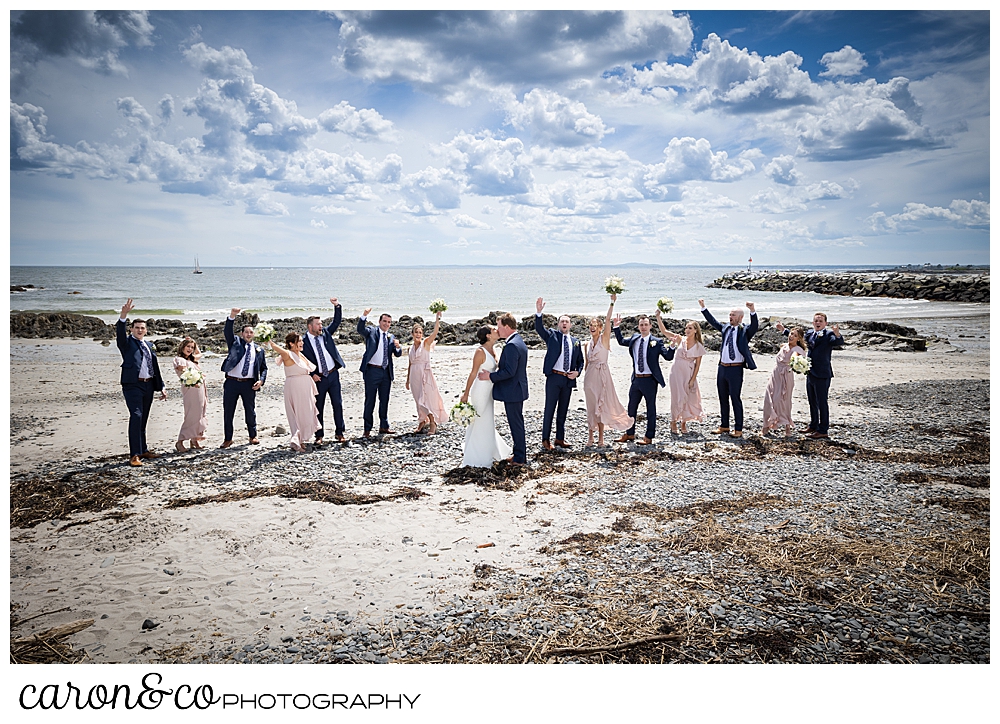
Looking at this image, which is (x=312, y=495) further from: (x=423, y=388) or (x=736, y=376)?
Answer: (x=736, y=376)

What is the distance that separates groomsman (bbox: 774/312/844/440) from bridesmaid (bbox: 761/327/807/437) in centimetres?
15

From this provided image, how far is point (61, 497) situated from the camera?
18.5ft

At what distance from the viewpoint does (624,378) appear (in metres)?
→ 13.1

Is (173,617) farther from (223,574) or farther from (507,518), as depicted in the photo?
(507,518)

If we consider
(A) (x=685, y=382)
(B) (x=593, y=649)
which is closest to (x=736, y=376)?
(A) (x=685, y=382)

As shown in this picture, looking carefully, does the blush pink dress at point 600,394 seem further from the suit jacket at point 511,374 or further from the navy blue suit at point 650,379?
the suit jacket at point 511,374

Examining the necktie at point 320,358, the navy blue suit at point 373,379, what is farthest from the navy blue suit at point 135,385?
the navy blue suit at point 373,379

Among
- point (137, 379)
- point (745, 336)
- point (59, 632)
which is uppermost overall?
point (745, 336)

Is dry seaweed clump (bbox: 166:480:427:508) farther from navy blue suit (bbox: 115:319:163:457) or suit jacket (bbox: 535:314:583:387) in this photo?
suit jacket (bbox: 535:314:583:387)

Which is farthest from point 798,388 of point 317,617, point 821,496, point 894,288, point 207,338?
point 894,288

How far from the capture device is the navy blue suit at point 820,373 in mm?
7668

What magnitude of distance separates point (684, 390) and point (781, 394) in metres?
1.20

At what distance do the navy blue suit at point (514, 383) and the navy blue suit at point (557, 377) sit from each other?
0.72m

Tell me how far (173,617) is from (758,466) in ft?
18.3
